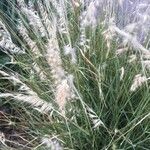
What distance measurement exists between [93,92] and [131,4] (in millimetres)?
624

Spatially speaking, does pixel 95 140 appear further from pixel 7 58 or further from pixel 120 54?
pixel 7 58

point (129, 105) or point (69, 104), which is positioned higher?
point (69, 104)

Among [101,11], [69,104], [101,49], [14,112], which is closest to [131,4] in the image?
[101,11]

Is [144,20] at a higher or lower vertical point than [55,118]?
higher

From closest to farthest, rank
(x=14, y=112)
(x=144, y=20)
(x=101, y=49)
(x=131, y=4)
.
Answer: (x=144, y=20) < (x=101, y=49) < (x=131, y=4) < (x=14, y=112)

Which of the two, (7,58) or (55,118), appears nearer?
(55,118)

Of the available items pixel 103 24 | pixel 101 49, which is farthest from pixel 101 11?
pixel 101 49

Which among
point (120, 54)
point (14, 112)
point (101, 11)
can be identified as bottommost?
point (14, 112)

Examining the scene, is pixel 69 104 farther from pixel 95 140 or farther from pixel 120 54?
pixel 120 54

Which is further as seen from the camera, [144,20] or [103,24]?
[103,24]

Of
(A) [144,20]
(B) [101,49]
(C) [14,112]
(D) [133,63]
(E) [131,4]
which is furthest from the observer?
(C) [14,112]

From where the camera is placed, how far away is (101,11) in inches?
97.7

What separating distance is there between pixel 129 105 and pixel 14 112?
33.5 inches

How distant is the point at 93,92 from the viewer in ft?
7.20
